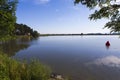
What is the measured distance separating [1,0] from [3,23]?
9.75ft

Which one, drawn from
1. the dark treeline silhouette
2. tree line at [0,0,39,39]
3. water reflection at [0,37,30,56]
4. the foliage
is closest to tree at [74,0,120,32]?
the foliage

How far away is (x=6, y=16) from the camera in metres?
25.2

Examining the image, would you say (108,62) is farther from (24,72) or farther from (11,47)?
(11,47)

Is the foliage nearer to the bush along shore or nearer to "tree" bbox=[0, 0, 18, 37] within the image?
the bush along shore

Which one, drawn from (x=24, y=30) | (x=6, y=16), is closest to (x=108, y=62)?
(x=6, y=16)

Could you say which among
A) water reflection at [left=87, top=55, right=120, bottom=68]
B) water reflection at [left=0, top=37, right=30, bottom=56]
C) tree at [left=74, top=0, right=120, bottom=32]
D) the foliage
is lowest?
water reflection at [left=87, top=55, right=120, bottom=68]

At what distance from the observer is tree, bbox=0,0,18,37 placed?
25.2 metres

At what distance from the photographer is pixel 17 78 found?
12578 mm

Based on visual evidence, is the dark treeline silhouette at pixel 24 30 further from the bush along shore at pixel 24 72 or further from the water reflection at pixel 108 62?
the bush along shore at pixel 24 72

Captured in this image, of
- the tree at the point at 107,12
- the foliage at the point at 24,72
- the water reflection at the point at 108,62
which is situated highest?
the tree at the point at 107,12

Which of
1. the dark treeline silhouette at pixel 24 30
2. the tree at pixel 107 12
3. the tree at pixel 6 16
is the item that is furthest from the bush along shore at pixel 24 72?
the dark treeline silhouette at pixel 24 30

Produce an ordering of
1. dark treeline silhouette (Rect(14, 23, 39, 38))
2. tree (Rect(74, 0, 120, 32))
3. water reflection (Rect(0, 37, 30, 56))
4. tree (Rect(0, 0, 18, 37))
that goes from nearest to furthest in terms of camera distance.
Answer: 1. tree (Rect(74, 0, 120, 32))
2. tree (Rect(0, 0, 18, 37))
3. water reflection (Rect(0, 37, 30, 56))
4. dark treeline silhouette (Rect(14, 23, 39, 38))

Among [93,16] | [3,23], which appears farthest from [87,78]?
[3,23]

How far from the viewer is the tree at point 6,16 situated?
25.2 m
